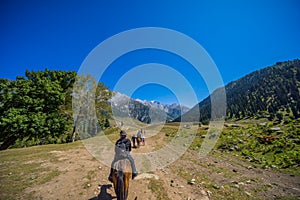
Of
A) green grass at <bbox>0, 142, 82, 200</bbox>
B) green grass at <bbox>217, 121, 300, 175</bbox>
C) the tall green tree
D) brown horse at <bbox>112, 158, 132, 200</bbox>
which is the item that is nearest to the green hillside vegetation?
green grass at <bbox>217, 121, 300, 175</bbox>

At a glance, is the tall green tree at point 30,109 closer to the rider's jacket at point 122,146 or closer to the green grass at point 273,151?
the rider's jacket at point 122,146

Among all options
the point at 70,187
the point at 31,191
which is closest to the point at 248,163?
the point at 70,187

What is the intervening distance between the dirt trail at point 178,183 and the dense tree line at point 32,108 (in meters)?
12.8

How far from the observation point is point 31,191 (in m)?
7.46

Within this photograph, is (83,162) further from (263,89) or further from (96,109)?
(263,89)

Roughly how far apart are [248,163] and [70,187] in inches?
550

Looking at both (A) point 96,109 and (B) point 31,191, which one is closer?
(B) point 31,191

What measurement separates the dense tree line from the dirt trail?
504 inches

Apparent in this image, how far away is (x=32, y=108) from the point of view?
21312 mm

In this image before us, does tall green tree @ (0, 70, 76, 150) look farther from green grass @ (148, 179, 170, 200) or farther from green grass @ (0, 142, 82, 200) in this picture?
green grass @ (148, 179, 170, 200)

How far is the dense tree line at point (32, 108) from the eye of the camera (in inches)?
763

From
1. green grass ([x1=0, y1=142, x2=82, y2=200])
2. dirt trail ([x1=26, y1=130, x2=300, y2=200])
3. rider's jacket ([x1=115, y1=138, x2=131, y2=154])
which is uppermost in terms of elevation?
rider's jacket ([x1=115, y1=138, x2=131, y2=154])

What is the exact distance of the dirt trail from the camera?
7.15 m

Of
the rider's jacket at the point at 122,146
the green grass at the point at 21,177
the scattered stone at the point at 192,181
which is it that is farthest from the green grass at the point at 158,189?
the green grass at the point at 21,177
